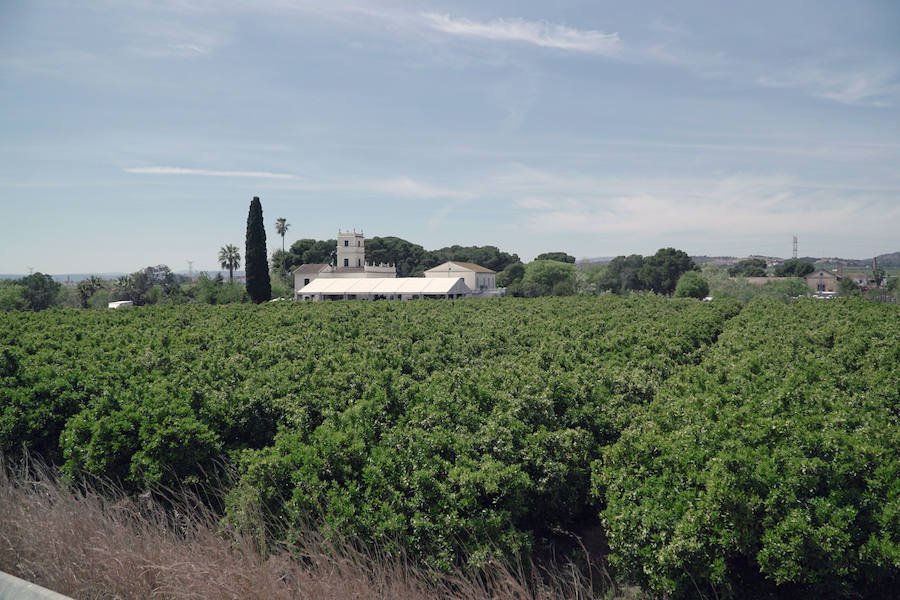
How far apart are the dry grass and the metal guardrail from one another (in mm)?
1011

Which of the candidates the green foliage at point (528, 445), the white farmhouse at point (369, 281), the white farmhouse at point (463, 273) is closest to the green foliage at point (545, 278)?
the white farmhouse at point (369, 281)

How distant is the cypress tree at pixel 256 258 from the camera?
191ft

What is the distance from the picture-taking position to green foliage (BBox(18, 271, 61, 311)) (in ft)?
299

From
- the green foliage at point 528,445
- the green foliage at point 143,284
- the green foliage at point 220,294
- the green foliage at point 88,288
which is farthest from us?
the green foliage at point 143,284

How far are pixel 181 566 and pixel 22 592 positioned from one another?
51.5 inches

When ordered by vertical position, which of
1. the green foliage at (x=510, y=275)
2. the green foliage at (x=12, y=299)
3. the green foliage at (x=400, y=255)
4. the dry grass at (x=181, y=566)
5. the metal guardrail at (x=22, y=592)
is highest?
the green foliage at (x=400, y=255)

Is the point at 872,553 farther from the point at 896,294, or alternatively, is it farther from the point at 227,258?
the point at 896,294

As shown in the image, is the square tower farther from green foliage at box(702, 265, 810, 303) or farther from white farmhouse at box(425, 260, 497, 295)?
green foliage at box(702, 265, 810, 303)

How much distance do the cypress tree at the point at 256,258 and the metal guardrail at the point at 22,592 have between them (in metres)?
56.0

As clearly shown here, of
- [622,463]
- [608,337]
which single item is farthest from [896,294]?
[622,463]

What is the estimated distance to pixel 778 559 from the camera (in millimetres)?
5934

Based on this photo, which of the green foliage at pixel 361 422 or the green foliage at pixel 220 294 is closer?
the green foliage at pixel 361 422

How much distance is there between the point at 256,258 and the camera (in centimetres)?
5888

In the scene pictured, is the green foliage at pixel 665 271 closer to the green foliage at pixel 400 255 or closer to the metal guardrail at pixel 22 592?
the green foliage at pixel 400 255
